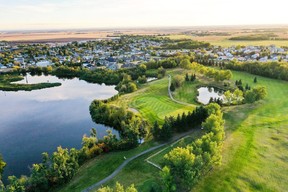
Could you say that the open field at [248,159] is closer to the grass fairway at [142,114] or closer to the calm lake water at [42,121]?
the grass fairway at [142,114]

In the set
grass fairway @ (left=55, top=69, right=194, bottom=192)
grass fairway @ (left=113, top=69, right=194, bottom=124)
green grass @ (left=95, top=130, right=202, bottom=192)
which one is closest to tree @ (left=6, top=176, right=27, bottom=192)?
grass fairway @ (left=55, top=69, right=194, bottom=192)

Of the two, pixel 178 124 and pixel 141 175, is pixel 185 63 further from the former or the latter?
pixel 141 175

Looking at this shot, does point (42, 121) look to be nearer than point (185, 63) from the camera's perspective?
Yes

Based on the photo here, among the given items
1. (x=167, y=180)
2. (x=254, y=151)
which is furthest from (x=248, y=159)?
(x=167, y=180)

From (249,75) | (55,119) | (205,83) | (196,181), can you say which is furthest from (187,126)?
(249,75)

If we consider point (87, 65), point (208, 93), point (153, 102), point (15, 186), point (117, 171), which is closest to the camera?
point (15, 186)

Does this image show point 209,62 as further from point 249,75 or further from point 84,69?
point 84,69
